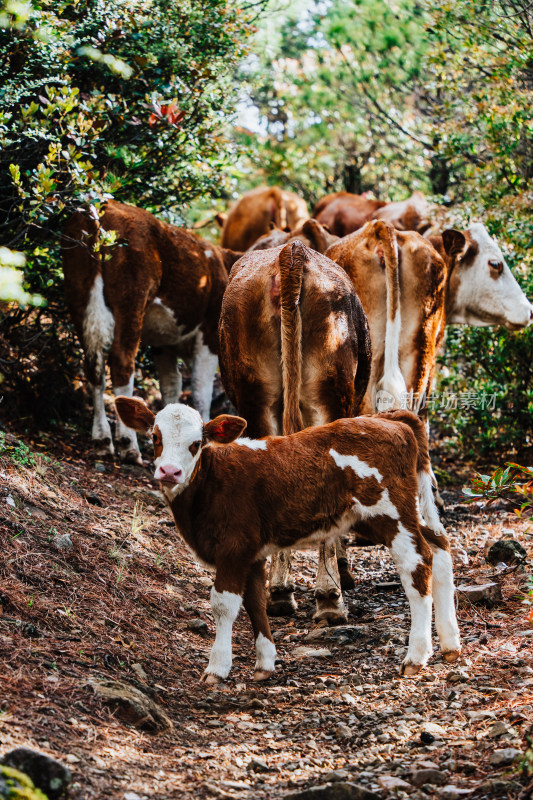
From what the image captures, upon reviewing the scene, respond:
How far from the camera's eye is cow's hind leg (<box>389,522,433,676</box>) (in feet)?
15.8

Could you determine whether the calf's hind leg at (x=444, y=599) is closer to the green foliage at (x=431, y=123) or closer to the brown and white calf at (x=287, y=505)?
the brown and white calf at (x=287, y=505)

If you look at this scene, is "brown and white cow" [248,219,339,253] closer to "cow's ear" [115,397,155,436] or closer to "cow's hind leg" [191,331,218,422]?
"cow's hind leg" [191,331,218,422]

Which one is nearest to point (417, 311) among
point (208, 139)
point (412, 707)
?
point (208, 139)

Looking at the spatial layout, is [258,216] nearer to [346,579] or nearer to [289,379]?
[346,579]

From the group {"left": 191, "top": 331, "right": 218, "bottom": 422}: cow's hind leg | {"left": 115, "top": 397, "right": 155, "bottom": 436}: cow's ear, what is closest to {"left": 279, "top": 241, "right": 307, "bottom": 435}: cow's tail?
{"left": 115, "top": 397, "right": 155, "bottom": 436}: cow's ear

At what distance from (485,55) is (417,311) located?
456 centimetres

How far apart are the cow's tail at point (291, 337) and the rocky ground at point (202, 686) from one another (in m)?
1.47

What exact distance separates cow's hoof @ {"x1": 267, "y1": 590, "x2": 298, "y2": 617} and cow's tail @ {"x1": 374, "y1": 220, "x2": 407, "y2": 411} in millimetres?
2009

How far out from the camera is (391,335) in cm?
769

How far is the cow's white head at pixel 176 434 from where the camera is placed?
4.74 m

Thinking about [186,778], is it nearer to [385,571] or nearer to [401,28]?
[385,571]

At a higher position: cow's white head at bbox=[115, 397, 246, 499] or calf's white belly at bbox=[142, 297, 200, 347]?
cow's white head at bbox=[115, 397, 246, 499]

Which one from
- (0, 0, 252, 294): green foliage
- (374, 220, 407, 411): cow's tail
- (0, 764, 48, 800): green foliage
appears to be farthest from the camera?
(374, 220, 407, 411): cow's tail

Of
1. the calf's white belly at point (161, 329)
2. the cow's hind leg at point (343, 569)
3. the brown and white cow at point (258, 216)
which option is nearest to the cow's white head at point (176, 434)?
the cow's hind leg at point (343, 569)
